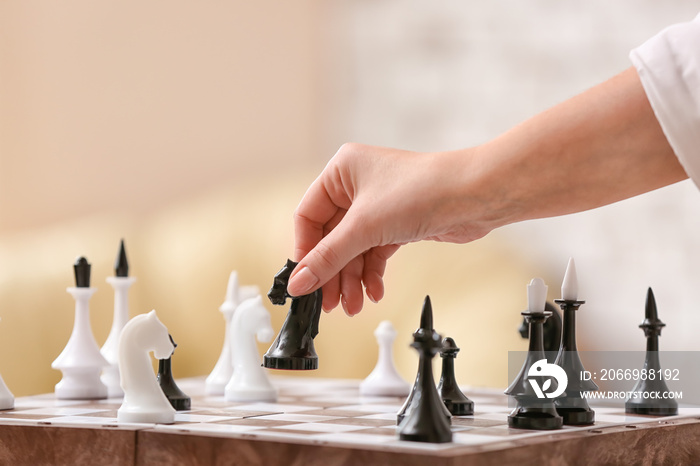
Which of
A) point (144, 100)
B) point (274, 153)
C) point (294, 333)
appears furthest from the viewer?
point (144, 100)

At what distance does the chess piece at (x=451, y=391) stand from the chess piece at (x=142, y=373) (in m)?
0.42

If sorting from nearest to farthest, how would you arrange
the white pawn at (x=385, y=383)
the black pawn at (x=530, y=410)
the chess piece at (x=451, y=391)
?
1. the black pawn at (x=530, y=410)
2. the chess piece at (x=451, y=391)
3. the white pawn at (x=385, y=383)

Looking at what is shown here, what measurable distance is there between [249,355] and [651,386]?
722mm

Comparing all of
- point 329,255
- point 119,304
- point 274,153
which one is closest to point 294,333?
point 329,255

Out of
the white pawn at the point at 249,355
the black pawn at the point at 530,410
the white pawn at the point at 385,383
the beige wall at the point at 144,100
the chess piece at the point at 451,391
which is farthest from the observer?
the beige wall at the point at 144,100

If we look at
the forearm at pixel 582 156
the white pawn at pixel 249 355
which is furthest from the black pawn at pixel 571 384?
the white pawn at pixel 249 355

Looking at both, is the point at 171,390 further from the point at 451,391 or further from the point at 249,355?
the point at 451,391

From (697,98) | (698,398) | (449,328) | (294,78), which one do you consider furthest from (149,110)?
(697,98)

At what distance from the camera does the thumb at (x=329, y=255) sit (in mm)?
1188

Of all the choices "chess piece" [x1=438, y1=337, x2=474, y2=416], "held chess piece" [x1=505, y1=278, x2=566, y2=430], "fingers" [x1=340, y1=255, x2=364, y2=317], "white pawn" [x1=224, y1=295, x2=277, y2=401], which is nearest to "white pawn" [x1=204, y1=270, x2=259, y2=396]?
"white pawn" [x1=224, y1=295, x2=277, y2=401]

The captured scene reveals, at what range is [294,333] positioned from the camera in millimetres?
1245

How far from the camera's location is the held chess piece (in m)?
1.14

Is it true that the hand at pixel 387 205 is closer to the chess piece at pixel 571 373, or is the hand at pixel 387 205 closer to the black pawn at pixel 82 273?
the chess piece at pixel 571 373

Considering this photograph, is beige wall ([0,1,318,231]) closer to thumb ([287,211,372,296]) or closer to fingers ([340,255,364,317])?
fingers ([340,255,364,317])
